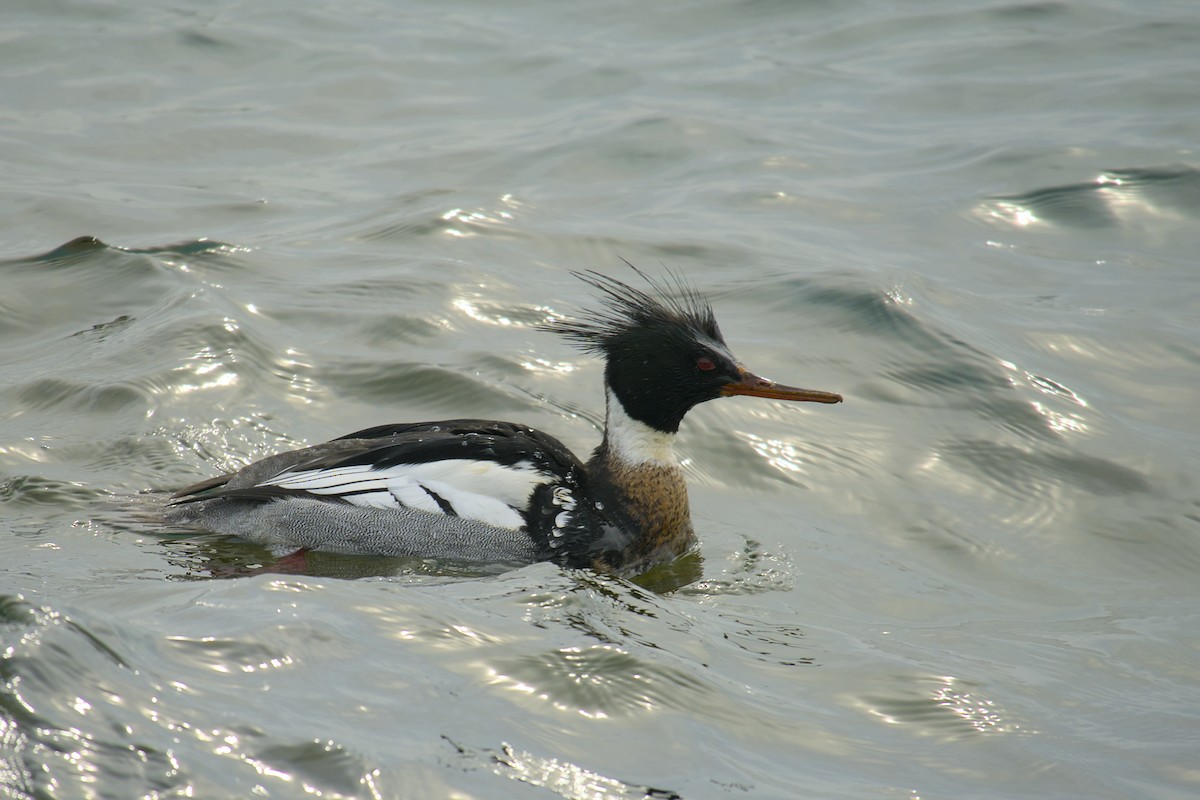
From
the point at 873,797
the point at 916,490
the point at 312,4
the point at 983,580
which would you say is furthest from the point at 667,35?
the point at 873,797

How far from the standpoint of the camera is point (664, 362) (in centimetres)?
647

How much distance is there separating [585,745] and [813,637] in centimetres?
176

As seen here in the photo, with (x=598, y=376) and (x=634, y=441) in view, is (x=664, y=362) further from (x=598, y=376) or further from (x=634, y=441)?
(x=598, y=376)

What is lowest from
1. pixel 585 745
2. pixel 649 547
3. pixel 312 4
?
pixel 649 547

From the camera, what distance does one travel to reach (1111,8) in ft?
50.6

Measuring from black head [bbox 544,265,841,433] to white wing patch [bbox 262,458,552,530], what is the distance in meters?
0.68

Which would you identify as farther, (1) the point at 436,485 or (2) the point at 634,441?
(2) the point at 634,441

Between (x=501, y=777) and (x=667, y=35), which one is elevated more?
(x=667, y=35)

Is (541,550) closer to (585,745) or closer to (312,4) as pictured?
(585,745)

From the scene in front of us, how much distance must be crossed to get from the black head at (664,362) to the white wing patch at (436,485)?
0.68 metres

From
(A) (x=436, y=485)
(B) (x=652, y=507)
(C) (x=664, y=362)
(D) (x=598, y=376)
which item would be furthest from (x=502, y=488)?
(D) (x=598, y=376)

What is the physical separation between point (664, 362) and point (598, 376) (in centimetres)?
194

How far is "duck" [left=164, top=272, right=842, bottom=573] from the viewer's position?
6.20 m

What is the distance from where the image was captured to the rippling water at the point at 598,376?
4125 millimetres
